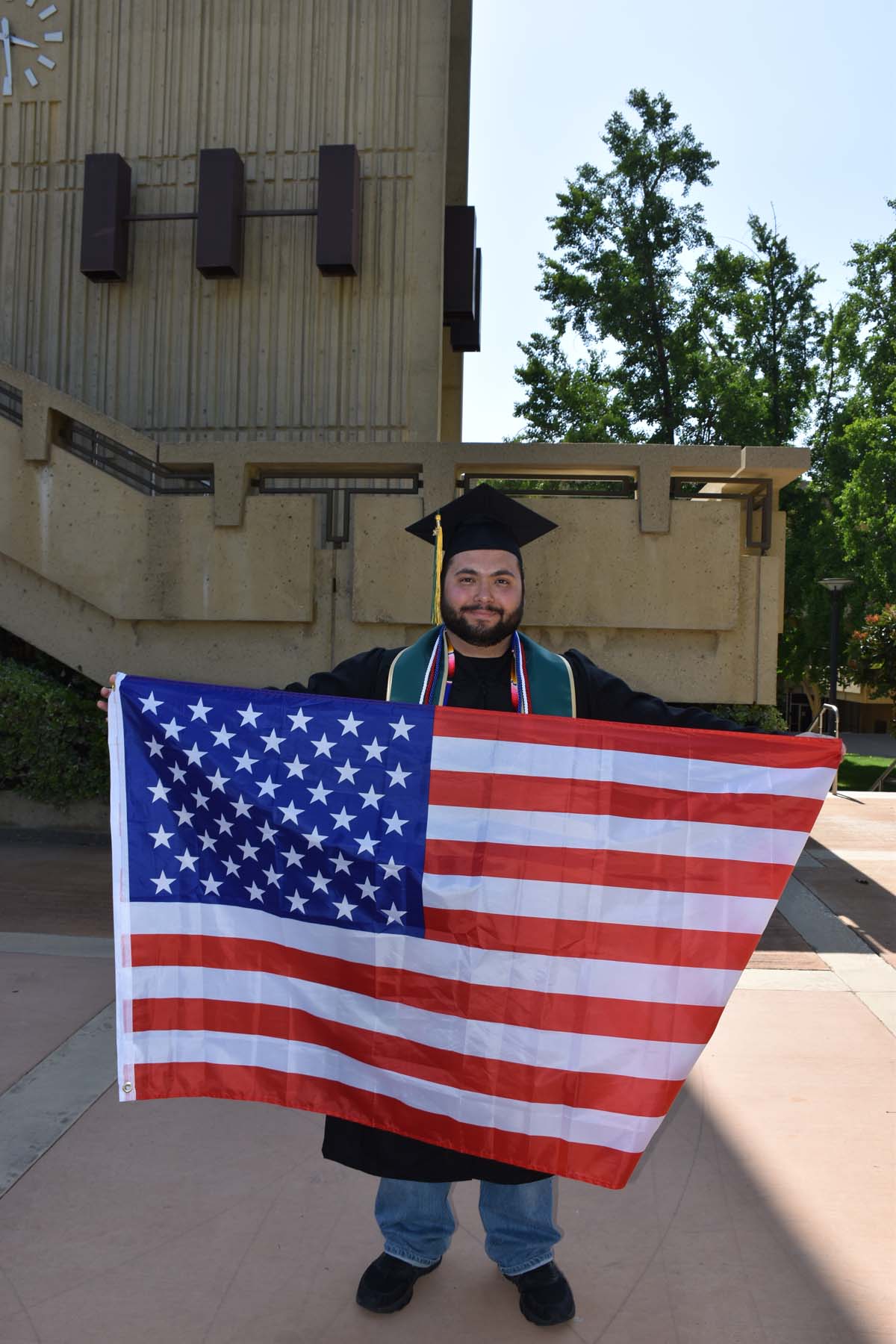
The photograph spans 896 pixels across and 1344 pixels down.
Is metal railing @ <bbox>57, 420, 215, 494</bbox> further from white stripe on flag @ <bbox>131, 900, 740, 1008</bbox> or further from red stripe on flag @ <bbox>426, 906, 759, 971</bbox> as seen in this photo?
red stripe on flag @ <bbox>426, 906, 759, 971</bbox>

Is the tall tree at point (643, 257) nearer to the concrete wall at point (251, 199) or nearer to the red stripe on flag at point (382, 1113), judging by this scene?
the concrete wall at point (251, 199)

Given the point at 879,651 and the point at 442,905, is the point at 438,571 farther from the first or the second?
the point at 879,651

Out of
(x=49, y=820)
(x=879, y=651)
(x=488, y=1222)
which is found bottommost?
(x=49, y=820)

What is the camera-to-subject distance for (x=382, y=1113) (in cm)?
309

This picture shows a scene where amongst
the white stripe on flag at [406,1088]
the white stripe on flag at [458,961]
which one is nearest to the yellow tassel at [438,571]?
the white stripe on flag at [458,961]

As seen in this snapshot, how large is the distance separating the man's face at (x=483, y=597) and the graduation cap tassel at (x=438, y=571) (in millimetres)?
40

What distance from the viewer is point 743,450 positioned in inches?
324

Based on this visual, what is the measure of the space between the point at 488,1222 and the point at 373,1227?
45cm

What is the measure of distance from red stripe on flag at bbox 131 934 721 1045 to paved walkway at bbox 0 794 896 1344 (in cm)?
73

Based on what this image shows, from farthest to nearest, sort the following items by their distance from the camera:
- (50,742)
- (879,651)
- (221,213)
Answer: (879,651) → (221,213) → (50,742)

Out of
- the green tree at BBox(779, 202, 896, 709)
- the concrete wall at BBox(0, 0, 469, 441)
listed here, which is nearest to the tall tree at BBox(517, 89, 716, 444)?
the green tree at BBox(779, 202, 896, 709)

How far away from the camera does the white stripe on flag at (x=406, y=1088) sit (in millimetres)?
3000

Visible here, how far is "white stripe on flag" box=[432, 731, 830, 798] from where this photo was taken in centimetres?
311

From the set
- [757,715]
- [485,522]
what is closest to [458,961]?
[485,522]
